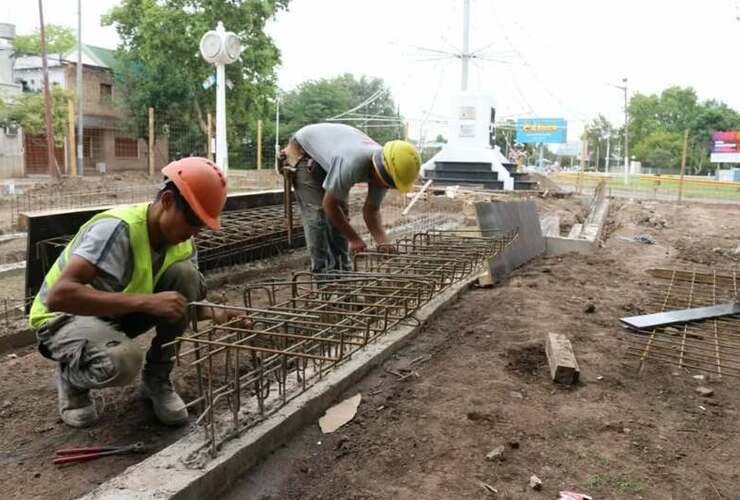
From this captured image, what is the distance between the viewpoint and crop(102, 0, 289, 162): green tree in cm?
2588

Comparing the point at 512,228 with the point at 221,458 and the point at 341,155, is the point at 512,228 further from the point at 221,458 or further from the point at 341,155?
the point at 221,458

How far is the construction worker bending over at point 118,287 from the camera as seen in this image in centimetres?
224

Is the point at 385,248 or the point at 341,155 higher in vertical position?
the point at 341,155

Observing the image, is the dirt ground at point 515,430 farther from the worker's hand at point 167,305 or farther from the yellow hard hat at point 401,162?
the yellow hard hat at point 401,162

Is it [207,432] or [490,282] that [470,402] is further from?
[490,282]

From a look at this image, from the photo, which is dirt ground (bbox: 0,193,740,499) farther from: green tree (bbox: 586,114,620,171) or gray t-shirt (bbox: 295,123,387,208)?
green tree (bbox: 586,114,620,171)

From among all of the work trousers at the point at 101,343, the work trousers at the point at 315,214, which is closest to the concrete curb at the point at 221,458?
the work trousers at the point at 101,343

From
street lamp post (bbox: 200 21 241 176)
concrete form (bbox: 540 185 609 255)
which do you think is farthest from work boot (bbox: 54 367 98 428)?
street lamp post (bbox: 200 21 241 176)

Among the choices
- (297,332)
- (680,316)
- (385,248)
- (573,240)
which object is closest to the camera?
(297,332)

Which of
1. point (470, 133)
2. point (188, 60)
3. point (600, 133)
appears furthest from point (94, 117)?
point (600, 133)

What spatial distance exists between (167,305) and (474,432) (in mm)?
1405

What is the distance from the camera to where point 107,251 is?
7.50 ft

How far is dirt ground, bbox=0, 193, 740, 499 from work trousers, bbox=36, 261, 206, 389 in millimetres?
328

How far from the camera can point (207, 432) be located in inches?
89.1
